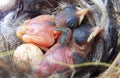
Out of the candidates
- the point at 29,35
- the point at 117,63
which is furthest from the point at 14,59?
the point at 117,63

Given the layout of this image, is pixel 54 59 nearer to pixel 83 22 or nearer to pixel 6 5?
pixel 83 22

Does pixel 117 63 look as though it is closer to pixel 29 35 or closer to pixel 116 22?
pixel 116 22

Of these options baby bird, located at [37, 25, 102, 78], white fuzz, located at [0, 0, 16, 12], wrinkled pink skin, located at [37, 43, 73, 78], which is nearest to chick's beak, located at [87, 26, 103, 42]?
baby bird, located at [37, 25, 102, 78]

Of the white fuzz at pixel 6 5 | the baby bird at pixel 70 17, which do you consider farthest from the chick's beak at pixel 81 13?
the white fuzz at pixel 6 5

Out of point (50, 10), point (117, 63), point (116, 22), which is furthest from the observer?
point (50, 10)

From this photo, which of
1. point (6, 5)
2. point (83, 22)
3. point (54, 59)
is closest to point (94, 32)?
point (83, 22)

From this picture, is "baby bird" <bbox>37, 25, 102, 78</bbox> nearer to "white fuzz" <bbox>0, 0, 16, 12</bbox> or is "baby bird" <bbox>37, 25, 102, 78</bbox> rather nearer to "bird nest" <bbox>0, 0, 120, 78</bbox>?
"bird nest" <bbox>0, 0, 120, 78</bbox>
